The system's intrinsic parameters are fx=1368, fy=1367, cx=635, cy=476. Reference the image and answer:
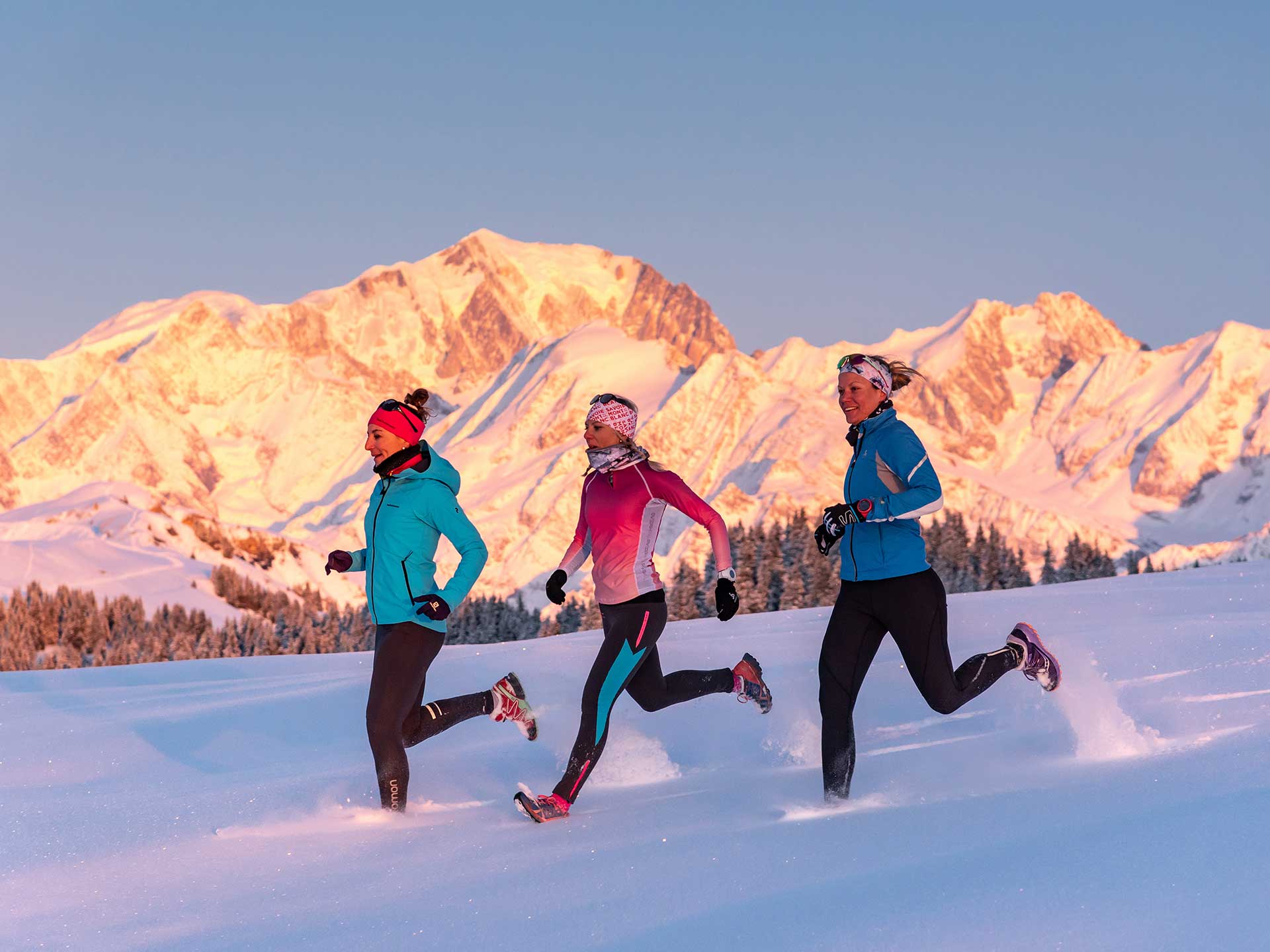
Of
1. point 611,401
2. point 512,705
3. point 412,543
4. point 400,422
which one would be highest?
point 611,401

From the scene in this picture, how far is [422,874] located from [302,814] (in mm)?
1760

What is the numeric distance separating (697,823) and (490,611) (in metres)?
83.3

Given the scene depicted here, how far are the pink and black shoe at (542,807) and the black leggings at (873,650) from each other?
1278 mm

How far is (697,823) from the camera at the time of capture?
20.2 feet

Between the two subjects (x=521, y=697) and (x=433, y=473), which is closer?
(x=433, y=473)

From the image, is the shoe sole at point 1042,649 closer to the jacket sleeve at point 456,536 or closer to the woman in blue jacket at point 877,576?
the woman in blue jacket at point 877,576

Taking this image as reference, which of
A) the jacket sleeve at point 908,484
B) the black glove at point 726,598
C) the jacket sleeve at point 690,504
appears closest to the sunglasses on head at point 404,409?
the jacket sleeve at point 690,504

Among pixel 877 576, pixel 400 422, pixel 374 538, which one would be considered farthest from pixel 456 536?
pixel 877 576

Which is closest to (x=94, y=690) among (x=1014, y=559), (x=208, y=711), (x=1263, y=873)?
(x=208, y=711)

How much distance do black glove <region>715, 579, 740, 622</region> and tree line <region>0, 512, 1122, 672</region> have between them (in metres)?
51.2

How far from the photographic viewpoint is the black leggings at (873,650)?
6.54 meters

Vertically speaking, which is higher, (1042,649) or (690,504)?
(690,504)

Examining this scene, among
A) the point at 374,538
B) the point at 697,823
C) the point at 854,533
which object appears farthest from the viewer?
the point at 374,538

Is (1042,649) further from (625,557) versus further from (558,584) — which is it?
(558,584)
